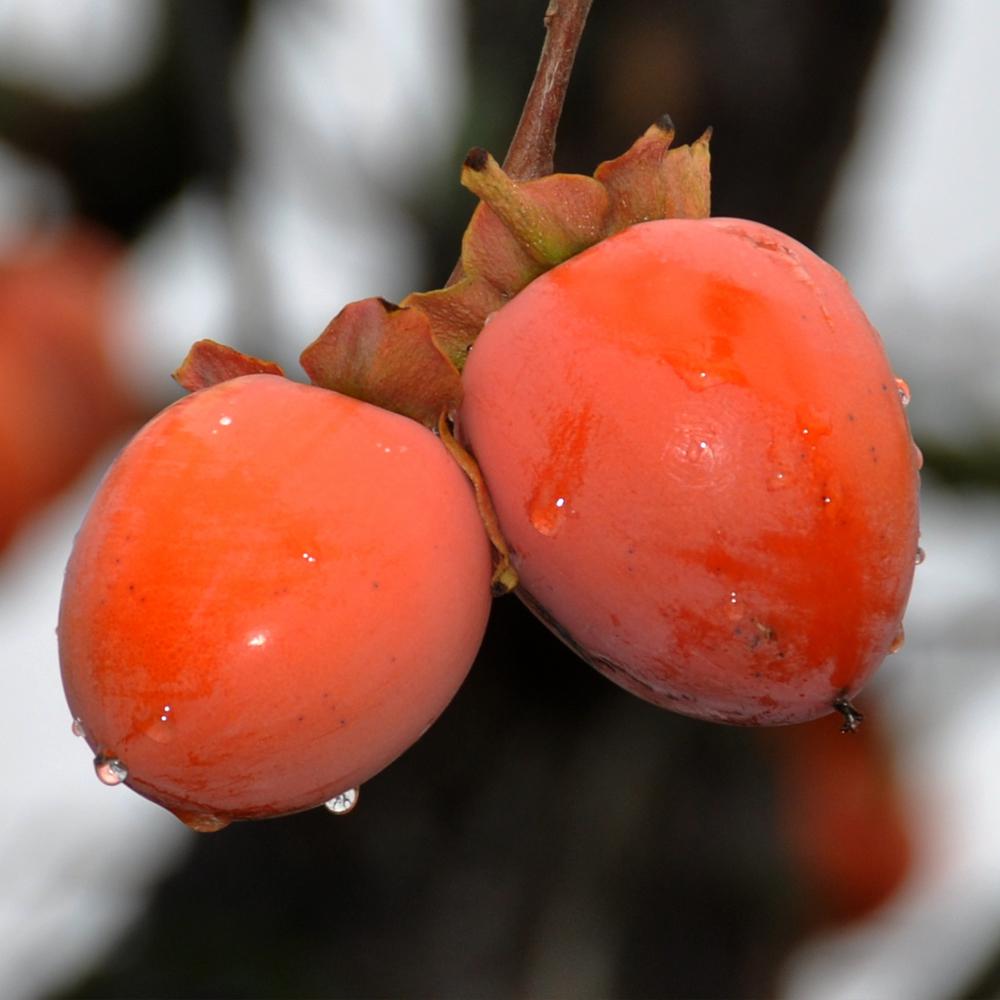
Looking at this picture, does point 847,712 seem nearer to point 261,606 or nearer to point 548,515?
point 548,515

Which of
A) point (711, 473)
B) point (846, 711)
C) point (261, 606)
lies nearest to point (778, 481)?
point (711, 473)

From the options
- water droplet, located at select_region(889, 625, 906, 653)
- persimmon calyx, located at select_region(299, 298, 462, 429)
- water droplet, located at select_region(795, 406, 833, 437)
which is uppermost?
water droplet, located at select_region(795, 406, 833, 437)

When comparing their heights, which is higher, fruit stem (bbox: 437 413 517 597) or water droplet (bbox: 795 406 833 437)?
water droplet (bbox: 795 406 833 437)

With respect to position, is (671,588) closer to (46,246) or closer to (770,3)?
(770,3)

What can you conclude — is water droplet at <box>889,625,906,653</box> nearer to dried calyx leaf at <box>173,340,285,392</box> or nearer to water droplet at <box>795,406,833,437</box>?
water droplet at <box>795,406,833,437</box>

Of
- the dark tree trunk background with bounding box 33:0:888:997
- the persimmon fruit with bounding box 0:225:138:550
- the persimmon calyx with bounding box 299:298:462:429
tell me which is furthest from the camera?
the persimmon fruit with bounding box 0:225:138:550

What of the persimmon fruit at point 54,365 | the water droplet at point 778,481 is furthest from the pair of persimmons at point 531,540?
the persimmon fruit at point 54,365

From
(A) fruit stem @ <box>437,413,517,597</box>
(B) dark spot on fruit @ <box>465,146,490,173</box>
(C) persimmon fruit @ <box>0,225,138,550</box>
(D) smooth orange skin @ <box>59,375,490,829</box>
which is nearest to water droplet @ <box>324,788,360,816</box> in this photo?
(D) smooth orange skin @ <box>59,375,490,829</box>
